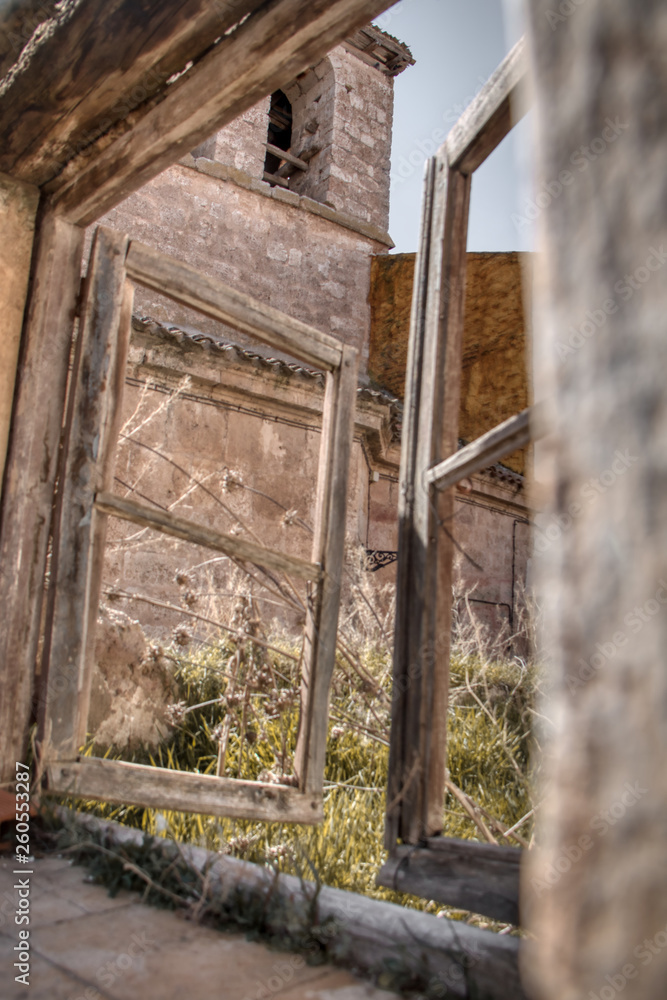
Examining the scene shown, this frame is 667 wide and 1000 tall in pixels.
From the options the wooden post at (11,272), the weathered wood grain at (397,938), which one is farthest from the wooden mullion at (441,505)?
the wooden post at (11,272)

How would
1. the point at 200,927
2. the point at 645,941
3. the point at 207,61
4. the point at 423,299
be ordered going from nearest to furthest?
the point at 645,941, the point at 200,927, the point at 423,299, the point at 207,61

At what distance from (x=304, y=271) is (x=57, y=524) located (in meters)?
7.90

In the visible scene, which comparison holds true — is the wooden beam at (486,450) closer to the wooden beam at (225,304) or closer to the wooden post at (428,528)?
the wooden post at (428,528)

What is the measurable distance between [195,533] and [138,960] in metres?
1.18

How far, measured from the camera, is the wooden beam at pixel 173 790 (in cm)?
200

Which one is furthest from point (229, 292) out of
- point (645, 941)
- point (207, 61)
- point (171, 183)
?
point (171, 183)

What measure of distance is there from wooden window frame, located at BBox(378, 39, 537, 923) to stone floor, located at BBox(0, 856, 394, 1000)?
0.28 m

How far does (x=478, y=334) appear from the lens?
10.4 metres

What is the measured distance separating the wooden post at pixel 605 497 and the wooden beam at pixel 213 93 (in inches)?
58.1

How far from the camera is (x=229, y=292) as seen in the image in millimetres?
2467

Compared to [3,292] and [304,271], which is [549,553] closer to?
[3,292]

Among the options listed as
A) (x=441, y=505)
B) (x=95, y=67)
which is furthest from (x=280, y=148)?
(x=441, y=505)

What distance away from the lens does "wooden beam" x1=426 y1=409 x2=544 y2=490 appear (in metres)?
1.41

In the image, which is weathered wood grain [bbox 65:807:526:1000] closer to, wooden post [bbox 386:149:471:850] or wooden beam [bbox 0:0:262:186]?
wooden post [bbox 386:149:471:850]
